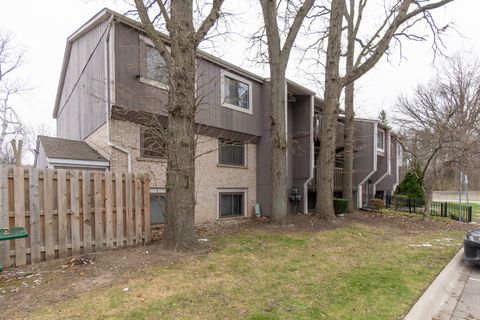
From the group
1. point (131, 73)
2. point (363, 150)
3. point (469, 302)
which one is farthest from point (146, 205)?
point (363, 150)

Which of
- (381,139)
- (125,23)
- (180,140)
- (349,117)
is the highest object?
(125,23)

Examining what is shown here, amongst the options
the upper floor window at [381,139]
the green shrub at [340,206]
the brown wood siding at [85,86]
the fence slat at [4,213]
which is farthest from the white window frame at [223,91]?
the upper floor window at [381,139]

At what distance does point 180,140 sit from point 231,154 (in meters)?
7.18

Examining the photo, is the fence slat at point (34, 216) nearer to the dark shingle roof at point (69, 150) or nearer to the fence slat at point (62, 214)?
→ the fence slat at point (62, 214)

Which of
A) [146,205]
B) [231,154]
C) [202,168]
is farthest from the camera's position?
[231,154]

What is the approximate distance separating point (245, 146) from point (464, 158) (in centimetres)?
981

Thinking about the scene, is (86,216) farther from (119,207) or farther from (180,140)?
(180,140)

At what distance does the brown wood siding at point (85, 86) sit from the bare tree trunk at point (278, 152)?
542 cm

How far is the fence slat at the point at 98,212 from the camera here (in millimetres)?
6113

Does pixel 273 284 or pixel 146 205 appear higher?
pixel 146 205

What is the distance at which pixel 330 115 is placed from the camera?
12703 millimetres

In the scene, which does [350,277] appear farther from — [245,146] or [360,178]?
[360,178]

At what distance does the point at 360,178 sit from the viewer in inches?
750

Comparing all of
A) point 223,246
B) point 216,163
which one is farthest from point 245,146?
point 223,246
